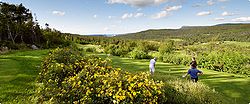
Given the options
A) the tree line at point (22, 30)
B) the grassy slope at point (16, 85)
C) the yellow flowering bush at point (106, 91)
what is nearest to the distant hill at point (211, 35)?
the tree line at point (22, 30)

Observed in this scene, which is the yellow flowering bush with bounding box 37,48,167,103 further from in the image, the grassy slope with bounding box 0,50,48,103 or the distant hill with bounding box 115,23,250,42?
the distant hill with bounding box 115,23,250,42

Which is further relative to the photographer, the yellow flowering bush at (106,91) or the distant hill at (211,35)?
the distant hill at (211,35)

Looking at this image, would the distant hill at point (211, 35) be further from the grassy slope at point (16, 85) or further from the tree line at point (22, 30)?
the grassy slope at point (16, 85)

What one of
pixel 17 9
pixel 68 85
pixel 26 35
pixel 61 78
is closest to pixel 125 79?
pixel 68 85

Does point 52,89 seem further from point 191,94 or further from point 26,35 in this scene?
point 26,35

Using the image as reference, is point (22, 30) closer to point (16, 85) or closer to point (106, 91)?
point (16, 85)

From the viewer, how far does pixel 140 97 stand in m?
4.95

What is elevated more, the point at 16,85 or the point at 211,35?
the point at 211,35

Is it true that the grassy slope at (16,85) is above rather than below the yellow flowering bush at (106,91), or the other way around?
below

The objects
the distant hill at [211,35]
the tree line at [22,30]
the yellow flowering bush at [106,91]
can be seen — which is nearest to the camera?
the yellow flowering bush at [106,91]

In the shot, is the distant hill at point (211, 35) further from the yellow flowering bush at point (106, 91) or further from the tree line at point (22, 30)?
the yellow flowering bush at point (106, 91)

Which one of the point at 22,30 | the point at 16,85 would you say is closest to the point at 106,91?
the point at 16,85

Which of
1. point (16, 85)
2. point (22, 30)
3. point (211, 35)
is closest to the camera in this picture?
point (16, 85)

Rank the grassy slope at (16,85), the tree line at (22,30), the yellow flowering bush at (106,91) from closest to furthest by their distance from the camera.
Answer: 1. the yellow flowering bush at (106,91)
2. the grassy slope at (16,85)
3. the tree line at (22,30)
